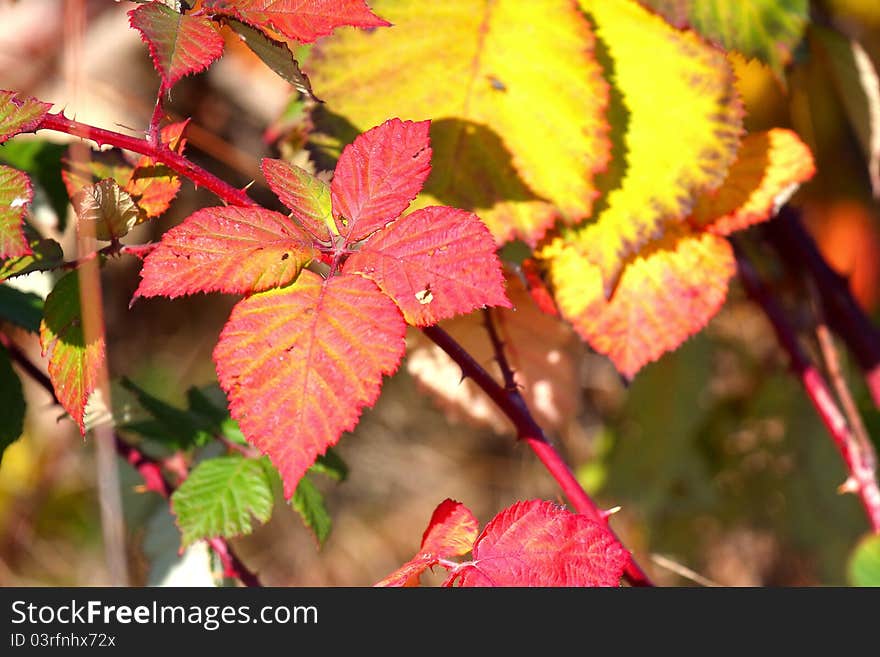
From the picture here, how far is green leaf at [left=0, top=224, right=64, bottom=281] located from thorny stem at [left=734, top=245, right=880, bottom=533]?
58cm

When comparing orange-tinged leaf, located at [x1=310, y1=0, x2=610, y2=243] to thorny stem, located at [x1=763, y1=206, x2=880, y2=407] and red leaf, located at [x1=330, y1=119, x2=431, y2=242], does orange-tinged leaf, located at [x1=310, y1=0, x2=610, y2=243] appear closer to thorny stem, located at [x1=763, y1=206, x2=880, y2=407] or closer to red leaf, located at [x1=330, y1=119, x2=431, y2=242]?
red leaf, located at [x1=330, y1=119, x2=431, y2=242]

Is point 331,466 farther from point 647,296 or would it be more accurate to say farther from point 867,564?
point 867,564

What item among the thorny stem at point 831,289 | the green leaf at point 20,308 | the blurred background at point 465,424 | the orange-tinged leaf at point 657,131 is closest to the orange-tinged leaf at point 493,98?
the orange-tinged leaf at point 657,131

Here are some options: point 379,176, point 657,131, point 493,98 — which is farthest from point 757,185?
point 379,176

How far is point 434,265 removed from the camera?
0.48m

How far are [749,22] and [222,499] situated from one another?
520 mm

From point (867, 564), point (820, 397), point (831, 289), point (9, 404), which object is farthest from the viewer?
point (831, 289)

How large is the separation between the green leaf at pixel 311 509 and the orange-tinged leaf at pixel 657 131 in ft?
0.83

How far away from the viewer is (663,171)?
697 mm

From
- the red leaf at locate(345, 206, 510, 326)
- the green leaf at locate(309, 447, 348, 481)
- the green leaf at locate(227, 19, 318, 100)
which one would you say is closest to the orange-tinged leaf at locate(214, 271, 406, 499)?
the red leaf at locate(345, 206, 510, 326)

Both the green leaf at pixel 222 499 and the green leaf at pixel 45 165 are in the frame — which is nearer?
the green leaf at pixel 222 499

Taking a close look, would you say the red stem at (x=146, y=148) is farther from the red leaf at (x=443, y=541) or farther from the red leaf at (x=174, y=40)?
the red leaf at (x=443, y=541)

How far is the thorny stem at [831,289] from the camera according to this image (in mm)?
958
